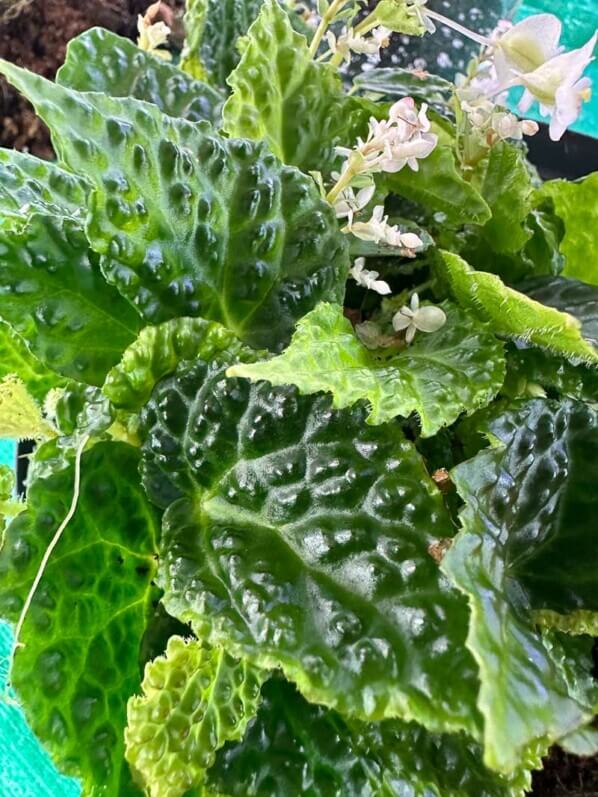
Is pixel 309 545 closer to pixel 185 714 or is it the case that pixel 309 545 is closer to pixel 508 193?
pixel 185 714

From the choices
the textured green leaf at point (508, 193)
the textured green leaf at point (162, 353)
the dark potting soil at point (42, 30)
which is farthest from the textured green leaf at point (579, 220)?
the dark potting soil at point (42, 30)

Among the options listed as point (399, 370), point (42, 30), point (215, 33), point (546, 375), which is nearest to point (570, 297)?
point (546, 375)

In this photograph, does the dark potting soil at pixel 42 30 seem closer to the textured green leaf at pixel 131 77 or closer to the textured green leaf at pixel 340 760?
the textured green leaf at pixel 131 77

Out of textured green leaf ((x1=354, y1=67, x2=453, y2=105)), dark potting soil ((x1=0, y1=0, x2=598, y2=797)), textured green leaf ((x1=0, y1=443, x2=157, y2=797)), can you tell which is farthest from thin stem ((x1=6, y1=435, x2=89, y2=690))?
dark potting soil ((x1=0, y1=0, x2=598, y2=797))

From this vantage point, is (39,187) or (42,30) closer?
(39,187)

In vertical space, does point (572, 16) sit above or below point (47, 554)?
above

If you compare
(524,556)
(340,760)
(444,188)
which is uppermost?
(444,188)

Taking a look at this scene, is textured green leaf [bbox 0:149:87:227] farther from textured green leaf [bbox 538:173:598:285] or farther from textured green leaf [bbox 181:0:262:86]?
textured green leaf [bbox 538:173:598:285]
